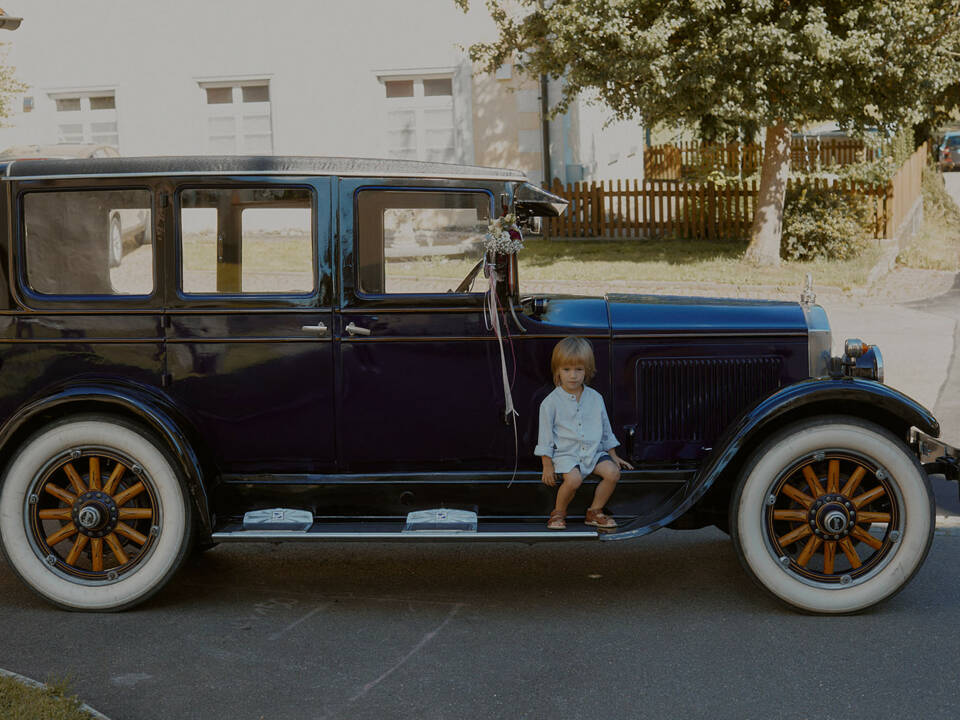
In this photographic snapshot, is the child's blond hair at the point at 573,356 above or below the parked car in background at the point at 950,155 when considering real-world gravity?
below

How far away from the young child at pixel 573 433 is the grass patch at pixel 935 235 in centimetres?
1408

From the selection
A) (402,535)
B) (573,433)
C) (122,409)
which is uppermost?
(122,409)

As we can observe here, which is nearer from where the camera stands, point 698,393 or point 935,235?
point 698,393

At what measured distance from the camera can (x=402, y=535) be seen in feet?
16.5

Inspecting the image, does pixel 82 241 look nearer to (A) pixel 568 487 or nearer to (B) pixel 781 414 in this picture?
(A) pixel 568 487

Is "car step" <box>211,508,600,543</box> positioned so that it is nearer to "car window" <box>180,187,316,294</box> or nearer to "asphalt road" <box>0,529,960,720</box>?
"asphalt road" <box>0,529,960,720</box>

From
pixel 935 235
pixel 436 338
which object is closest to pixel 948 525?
pixel 436 338

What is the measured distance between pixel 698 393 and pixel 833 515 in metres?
0.80

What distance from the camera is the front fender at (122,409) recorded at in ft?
16.7

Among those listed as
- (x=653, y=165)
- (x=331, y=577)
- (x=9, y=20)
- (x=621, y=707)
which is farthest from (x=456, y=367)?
(x=653, y=165)

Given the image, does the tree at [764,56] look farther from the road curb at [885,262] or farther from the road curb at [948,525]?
the road curb at [948,525]

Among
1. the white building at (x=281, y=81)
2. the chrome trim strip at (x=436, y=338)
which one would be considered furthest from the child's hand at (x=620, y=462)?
the white building at (x=281, y=81)

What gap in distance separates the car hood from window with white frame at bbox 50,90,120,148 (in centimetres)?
1794

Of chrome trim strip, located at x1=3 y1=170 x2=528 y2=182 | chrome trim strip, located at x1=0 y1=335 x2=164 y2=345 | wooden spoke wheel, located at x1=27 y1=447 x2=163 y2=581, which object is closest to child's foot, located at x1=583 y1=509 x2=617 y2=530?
chrome trim strip, located at x1=3 y1=170 x2=528 y2=182
